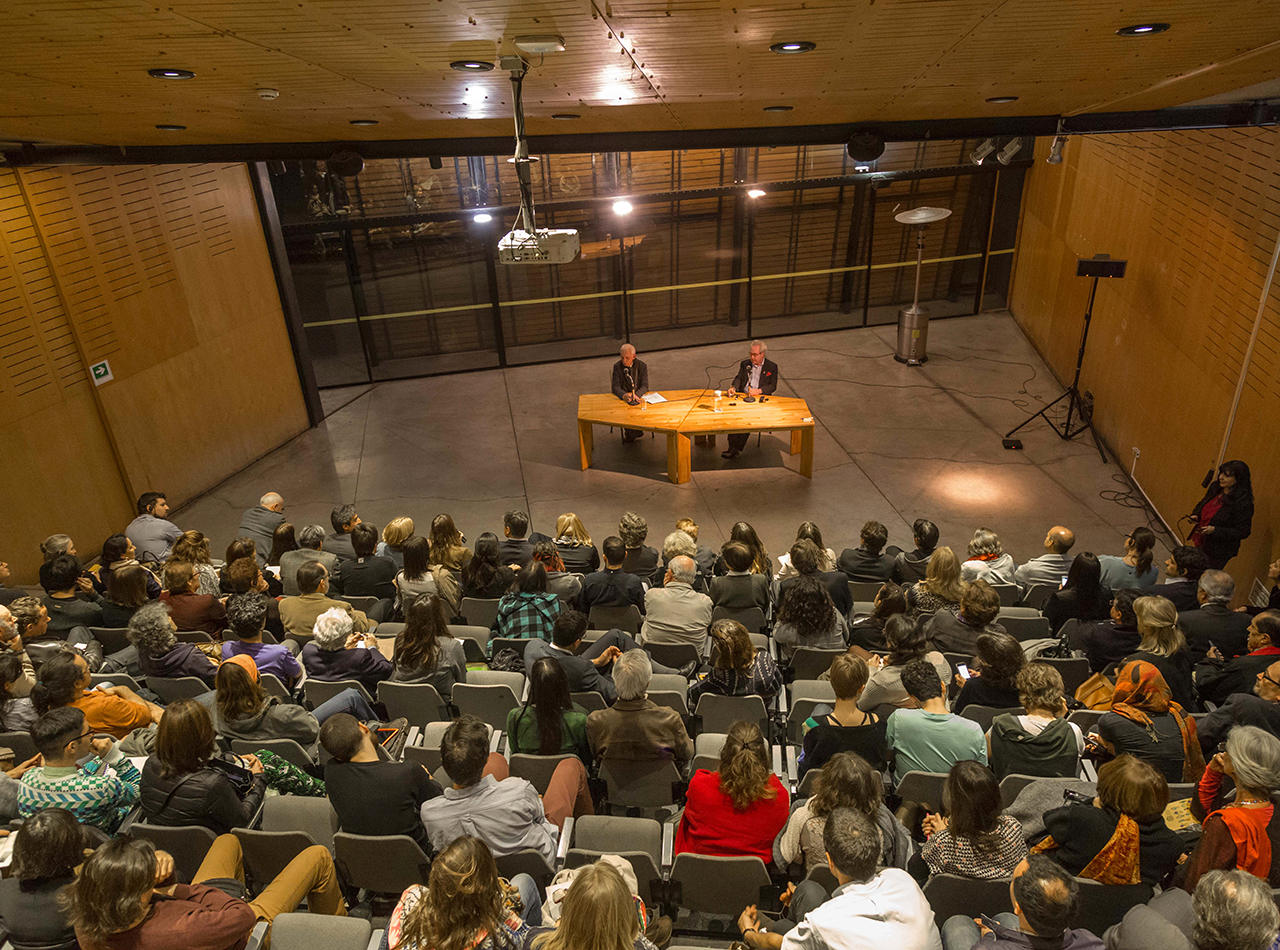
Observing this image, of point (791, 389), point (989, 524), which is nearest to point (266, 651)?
point (989, 524)

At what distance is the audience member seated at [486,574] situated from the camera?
5.76 m

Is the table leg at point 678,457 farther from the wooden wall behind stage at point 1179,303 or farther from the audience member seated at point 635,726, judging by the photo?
the audience member seated at point 635,726

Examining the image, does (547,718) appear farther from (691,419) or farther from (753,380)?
(753,380)

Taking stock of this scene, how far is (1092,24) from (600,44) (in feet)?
5.97

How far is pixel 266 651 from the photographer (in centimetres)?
480

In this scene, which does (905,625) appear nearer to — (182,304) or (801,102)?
(801,102)

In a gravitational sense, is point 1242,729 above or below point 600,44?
below

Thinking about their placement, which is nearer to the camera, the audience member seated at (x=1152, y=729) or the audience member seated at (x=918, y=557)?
the audience member seated at (x=1152, y=729)

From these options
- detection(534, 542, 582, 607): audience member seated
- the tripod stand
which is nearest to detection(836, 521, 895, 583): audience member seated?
detection(534, 542, 582, 607): audience member seated

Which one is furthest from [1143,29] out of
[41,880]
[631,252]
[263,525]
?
[631,252]

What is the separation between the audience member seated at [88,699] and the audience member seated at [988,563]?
511cm

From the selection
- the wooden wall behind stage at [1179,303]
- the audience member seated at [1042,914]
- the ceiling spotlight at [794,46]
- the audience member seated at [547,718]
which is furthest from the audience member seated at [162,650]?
the wooden wall behind stage at [1179,303]

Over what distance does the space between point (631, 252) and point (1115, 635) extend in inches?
362

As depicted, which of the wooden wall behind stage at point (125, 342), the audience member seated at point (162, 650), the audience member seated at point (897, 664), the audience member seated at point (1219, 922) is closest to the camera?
the audience member seated at point (1219, 922)
